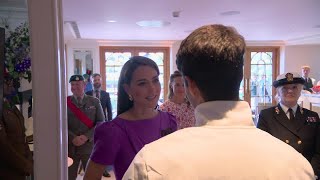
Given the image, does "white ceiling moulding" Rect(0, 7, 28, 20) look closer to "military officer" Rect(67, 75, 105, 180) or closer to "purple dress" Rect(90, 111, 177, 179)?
"purple dress" Rect(90, 111, 177, 179)

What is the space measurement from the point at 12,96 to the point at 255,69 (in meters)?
7.55

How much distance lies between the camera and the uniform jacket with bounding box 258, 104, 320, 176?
1.89 m

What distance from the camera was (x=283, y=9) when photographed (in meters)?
4.05

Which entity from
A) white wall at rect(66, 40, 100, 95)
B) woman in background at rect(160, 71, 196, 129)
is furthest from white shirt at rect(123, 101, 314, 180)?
white wall at rect(66, 40, 100, 95)

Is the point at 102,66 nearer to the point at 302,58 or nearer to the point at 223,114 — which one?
the point at 302,58

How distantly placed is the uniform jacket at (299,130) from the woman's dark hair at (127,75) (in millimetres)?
1017

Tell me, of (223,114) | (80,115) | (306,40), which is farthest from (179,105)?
(306,40)

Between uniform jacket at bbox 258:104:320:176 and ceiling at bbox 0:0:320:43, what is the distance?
195 cm

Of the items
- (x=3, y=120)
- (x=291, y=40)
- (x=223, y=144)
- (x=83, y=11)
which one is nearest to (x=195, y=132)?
(x=223, y=144)

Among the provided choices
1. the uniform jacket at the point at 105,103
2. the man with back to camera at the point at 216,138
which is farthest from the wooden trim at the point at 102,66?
the man with back to camera at the point at 216,138

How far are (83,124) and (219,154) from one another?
8.71ft

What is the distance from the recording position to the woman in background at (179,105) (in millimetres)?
2385

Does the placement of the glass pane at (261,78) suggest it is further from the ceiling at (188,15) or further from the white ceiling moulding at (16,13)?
the white ceiling moulding at (16,13)

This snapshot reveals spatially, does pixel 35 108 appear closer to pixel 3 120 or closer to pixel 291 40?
pixel 3 120
